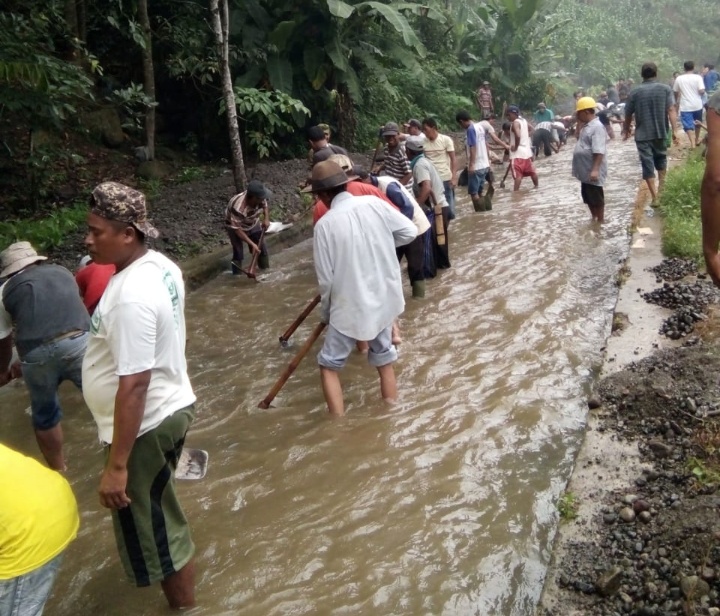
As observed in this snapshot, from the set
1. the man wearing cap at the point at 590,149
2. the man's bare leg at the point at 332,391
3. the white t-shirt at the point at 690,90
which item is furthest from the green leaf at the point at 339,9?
the man's bare leg at the point at 332,391

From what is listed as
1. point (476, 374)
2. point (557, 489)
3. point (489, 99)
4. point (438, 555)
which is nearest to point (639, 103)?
point (476, 374)

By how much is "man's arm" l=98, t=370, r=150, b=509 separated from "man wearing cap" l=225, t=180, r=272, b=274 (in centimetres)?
577

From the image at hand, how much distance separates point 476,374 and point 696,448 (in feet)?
6.45

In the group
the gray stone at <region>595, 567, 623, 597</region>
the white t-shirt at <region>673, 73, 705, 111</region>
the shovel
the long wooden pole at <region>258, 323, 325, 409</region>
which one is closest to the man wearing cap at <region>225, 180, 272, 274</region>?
the long wooden pole at <region>258, 323, 325, 409</region>

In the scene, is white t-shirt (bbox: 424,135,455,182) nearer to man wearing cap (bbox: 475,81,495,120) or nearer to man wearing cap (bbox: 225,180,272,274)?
man wearing cap (bbox: 225,180,272,274)

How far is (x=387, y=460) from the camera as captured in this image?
4.45 m

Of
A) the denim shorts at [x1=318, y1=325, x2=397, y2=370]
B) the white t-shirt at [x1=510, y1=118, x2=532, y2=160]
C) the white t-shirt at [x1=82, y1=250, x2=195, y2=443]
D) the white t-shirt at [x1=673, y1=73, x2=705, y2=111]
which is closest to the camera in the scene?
the white t-shirt at [x1=82, y1=250, x2=195, y2=443]

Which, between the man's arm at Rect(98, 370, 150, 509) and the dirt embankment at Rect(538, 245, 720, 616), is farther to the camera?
the dirt embankment at Rect(538, 245, 720, 616)

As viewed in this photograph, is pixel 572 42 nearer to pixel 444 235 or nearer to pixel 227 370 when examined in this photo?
pixel 444 235

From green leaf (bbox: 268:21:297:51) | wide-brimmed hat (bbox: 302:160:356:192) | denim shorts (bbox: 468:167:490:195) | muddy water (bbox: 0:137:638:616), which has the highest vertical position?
green leaf (bbox: 268:21:297:51)

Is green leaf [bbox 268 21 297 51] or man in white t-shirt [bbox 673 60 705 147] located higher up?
green leaf [bbox 268 21 297 51]

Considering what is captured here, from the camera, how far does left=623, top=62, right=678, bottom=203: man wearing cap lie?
29.9ft

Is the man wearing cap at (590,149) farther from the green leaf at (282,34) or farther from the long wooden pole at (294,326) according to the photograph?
the green leaf at (282,34)

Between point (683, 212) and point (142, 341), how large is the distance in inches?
290
